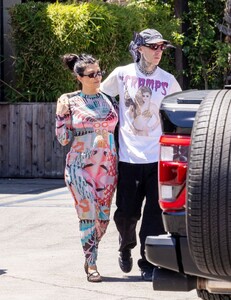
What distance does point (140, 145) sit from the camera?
7.80 meters

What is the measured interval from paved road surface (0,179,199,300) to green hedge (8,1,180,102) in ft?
9.63

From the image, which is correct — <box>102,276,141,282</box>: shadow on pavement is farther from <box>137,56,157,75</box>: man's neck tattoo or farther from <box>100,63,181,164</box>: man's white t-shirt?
<box>137,56,157,75</box>: man's neck tattoo

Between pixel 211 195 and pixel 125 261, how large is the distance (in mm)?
3249

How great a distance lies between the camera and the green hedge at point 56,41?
14.9m

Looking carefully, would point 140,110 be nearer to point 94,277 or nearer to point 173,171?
point 94,277

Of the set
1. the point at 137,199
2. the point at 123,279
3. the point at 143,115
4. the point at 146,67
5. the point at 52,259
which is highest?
the point at 146,67

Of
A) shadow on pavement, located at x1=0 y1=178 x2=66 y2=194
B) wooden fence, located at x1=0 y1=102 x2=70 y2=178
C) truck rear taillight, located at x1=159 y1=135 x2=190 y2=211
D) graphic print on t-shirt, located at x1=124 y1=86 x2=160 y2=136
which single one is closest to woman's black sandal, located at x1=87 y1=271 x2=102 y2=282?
graphic print on t-shirt, located at x1=124 y1=86 x2=160 y2=136

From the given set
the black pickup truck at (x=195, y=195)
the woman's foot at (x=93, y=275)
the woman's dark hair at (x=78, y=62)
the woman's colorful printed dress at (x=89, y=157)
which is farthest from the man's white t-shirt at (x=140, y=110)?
the black pickup truck at (x=195, y=195)

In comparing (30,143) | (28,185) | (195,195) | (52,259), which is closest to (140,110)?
(52,259)

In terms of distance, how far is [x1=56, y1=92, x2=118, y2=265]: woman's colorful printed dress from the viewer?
784 cm

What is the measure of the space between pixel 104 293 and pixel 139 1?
11.3 m

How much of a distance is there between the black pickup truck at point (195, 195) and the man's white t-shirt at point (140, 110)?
A: 7.56 feet

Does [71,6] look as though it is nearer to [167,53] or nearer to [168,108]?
[167,53]

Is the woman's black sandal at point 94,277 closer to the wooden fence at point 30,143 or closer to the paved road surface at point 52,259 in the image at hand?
the paved road surface at point 52,259
